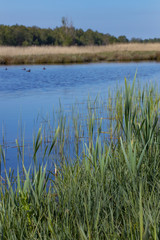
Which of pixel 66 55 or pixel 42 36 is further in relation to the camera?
pixel 42 36

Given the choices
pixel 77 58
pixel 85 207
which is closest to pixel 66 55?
pixel 77 58

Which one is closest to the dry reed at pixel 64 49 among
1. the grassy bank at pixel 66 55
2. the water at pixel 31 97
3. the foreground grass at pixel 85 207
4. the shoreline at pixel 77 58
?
the grassy bank at pixel 66 55

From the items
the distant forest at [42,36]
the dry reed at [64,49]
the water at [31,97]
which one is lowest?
the water at [31,97]

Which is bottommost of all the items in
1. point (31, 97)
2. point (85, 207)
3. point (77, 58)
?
point (31, 97)

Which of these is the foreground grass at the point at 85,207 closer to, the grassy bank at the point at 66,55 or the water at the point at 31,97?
the water at the point at 31,97

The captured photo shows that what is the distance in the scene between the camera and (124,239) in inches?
62.1

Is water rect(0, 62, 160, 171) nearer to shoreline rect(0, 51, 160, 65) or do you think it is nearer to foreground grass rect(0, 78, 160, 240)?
foreground grass rect(0, 78, 160, 240)

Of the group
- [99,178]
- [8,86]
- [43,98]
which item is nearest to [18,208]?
[99,178]

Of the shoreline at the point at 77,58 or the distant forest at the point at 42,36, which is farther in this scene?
the distant forest at the point at 42,36

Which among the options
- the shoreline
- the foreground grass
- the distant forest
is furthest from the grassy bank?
the foreground grass

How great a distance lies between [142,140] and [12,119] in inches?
143

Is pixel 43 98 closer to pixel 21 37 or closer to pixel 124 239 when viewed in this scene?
pixel 124 239

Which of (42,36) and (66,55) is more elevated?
(42,36)

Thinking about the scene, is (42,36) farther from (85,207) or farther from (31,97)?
(85,207)
